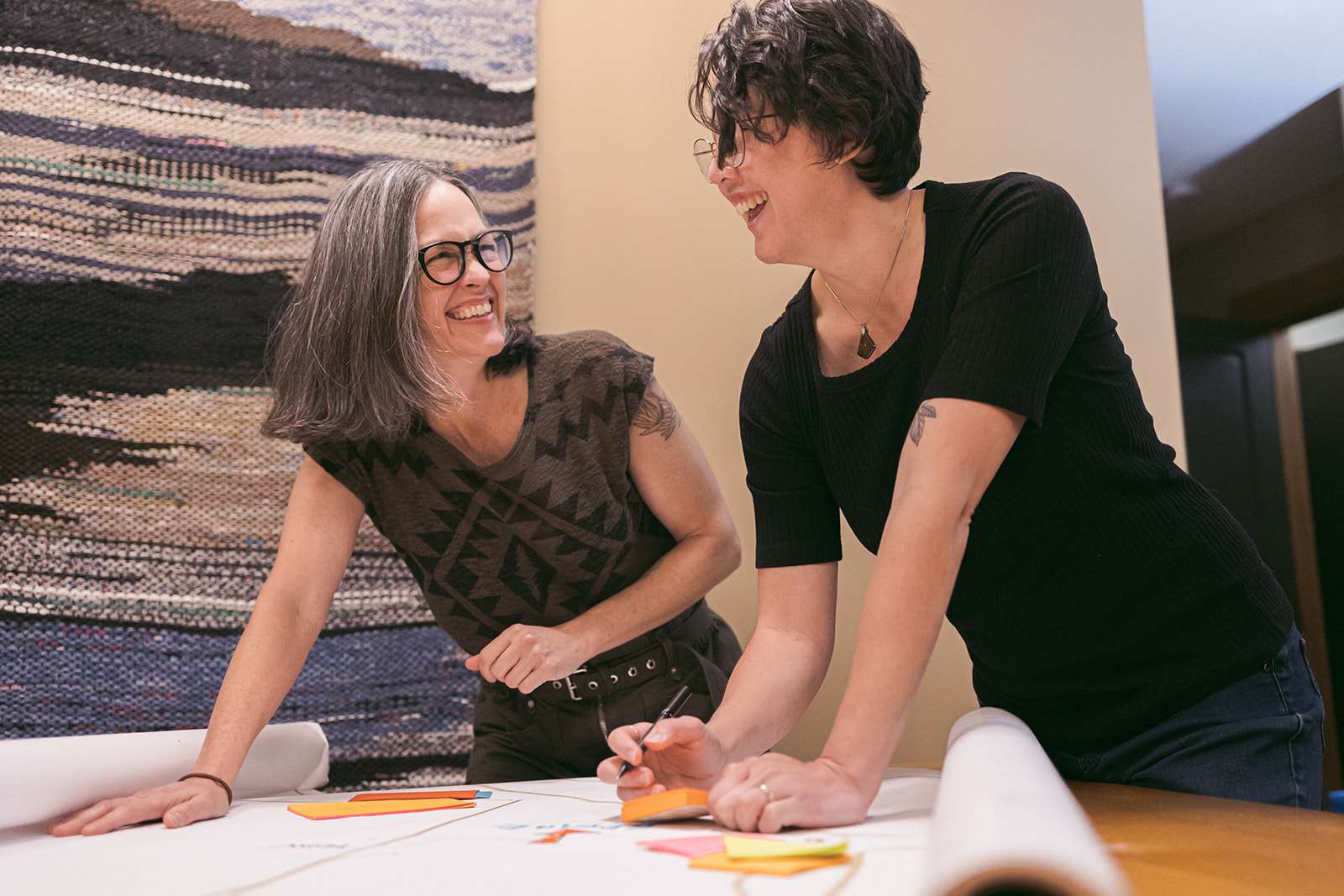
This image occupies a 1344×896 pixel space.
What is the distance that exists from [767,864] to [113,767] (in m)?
0.85

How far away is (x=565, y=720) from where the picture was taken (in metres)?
1.47

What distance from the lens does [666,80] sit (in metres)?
1.97

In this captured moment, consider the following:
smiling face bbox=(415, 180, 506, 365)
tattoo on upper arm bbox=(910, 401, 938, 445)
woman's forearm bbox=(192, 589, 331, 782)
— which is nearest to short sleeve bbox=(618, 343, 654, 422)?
smiling face bbox=(415, 180, 506, 365)

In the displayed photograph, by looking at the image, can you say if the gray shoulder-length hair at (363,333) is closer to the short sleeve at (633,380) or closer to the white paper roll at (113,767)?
the short sleeve at (633,380)

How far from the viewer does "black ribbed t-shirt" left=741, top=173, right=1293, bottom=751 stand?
947 millimetres

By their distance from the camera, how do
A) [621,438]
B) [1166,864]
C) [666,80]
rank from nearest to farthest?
[1166,864] → [621,438] → [666,80]

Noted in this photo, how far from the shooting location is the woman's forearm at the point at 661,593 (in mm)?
1386

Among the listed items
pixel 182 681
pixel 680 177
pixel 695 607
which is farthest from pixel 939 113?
pixel 182 681

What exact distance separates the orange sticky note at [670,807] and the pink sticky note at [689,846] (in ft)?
0.16

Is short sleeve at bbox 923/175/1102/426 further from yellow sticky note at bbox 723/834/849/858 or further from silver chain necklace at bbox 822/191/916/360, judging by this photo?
yellow sticky note at bbox 723/834/849/858

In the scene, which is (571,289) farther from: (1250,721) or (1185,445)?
(1250,721)

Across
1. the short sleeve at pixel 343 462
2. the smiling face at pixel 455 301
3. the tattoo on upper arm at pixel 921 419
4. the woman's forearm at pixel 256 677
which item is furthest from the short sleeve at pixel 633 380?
the tattoo on upper arm at pixel 921 419

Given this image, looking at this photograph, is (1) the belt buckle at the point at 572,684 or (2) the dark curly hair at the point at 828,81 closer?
(2) the dark curly hair at the point at 828,81

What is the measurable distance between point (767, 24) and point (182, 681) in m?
1.41
